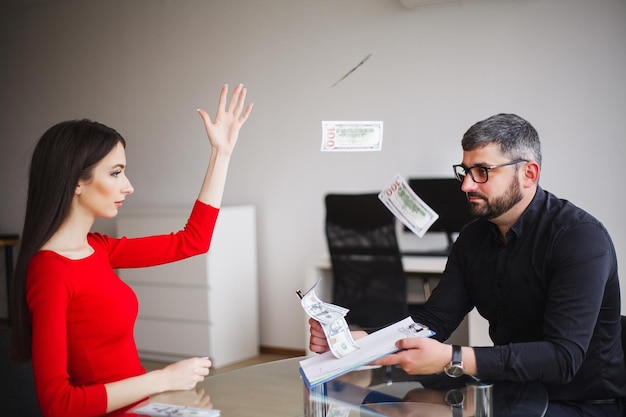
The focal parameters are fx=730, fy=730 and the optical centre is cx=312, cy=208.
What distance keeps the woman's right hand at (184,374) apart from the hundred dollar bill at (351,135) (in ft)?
2.73

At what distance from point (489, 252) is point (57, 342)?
4.23 ft

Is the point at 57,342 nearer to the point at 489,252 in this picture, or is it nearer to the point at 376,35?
the point at 489,252

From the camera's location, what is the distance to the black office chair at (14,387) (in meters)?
2.10

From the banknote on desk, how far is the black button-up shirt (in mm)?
208

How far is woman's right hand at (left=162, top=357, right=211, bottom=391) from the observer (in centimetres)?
182

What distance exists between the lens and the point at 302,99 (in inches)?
226

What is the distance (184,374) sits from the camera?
1846 mm

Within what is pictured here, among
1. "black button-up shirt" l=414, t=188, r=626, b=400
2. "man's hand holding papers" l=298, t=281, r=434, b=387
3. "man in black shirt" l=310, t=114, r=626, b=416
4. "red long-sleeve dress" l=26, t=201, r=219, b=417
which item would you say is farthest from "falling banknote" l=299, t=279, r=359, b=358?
"red long-sleeve dress" l=26, t=201, r=219, b=417

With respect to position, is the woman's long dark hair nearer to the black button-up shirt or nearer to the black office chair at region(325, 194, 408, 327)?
the black button-up shirt

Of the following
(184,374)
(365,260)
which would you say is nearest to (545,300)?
(184,374)

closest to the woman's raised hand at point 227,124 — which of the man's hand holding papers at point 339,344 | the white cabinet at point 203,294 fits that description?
the man's hand holding papers at point 339,344

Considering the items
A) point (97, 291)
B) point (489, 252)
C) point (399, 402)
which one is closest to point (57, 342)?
point (97, 291)

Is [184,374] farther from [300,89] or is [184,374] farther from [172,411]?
[300,89]

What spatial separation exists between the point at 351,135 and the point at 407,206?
1.98 feet
